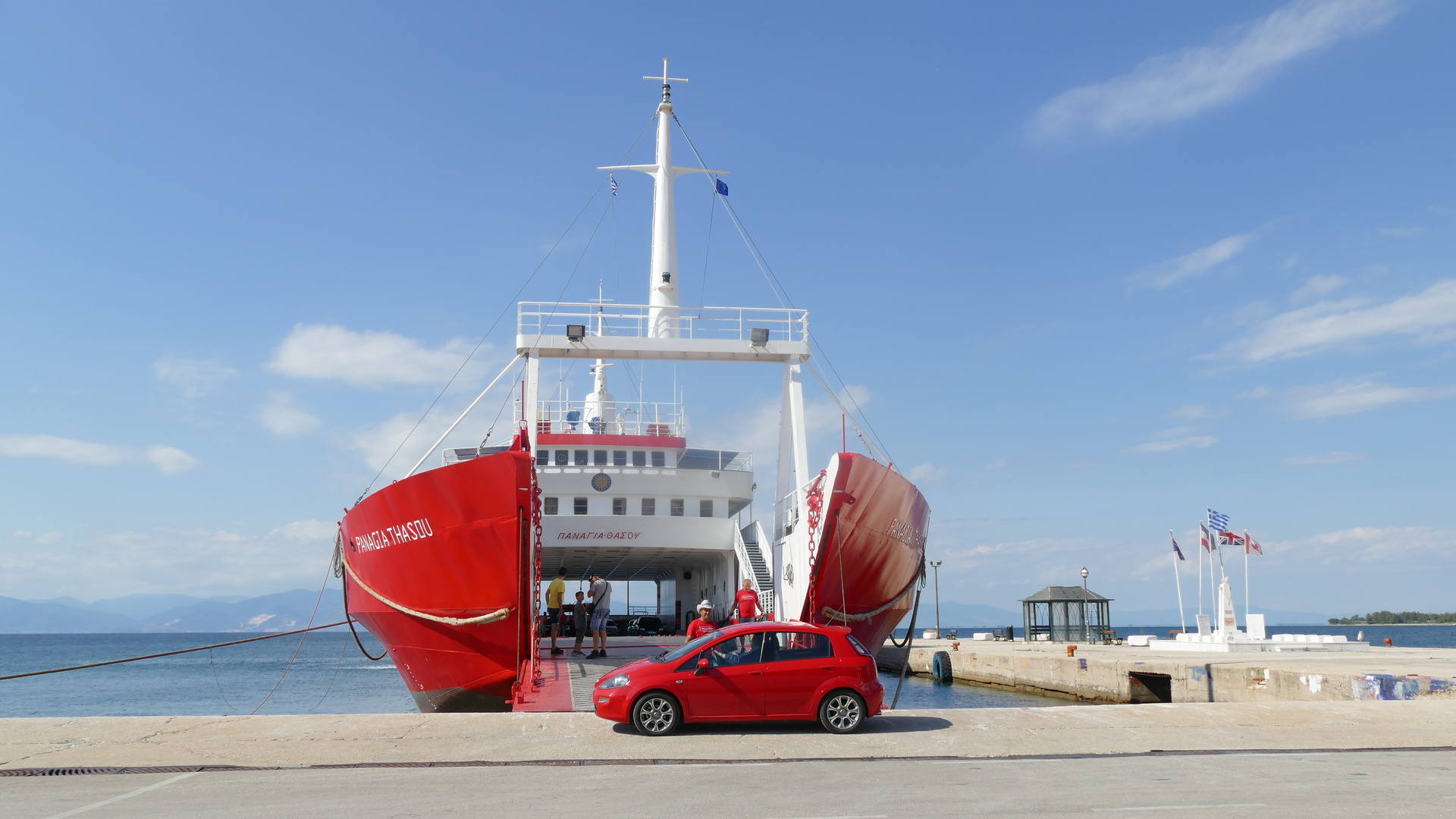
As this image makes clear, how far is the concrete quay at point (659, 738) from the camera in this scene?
8938mm

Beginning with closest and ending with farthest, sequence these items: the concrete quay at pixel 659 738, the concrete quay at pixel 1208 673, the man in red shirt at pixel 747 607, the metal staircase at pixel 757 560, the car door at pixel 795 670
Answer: the concrete quay at pixel 659 738 < the car door at pixel 795 670 < the man in red shirt at pixel 747 607 < the concrete quay at pixel 1208 673 < the metal staircase at pixel 757 560

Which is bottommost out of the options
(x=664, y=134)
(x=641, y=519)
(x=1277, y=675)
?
(x=1277, y=675)

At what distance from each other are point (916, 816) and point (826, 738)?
3321 millimetres

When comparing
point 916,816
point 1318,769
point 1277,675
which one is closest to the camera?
point 916,816

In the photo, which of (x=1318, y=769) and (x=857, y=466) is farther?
(x=857, y=466)

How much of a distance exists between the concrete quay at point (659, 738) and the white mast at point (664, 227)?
10386 millimetres

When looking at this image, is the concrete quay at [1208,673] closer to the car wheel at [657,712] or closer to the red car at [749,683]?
the red car at [749,683]

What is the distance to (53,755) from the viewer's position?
9031 millimetres

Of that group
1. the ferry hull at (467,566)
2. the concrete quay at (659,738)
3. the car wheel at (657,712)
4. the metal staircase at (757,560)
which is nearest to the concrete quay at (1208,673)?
the concrete quay at (659,738)

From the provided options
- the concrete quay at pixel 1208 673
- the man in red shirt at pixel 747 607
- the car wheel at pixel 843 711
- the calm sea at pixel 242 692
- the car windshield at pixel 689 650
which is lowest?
the calm sea at pixel 242 692

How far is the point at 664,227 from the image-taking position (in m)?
21.3

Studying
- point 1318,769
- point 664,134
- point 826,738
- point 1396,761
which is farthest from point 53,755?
point 664,134

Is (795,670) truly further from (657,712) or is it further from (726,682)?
(657,712)

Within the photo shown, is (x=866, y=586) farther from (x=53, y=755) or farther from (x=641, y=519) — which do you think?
(x=53, y=755)
